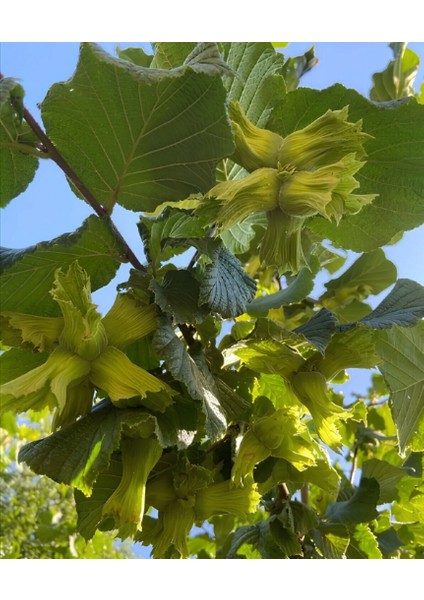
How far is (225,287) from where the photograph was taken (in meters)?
0.80

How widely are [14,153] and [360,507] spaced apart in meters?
0.96

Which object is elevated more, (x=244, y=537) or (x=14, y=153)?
(x=14, y=153)

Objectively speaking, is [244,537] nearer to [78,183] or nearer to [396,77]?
[78,183]

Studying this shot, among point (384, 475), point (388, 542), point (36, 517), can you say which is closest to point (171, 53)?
point (384, 475)

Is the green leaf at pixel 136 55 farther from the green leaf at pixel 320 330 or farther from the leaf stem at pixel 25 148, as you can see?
the green leaf at pixel 320 330

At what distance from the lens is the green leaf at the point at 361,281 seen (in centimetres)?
149

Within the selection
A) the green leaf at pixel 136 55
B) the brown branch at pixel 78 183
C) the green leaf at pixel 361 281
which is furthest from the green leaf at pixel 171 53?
the green leaf at pixel 361 281

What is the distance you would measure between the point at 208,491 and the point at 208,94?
1.67ft

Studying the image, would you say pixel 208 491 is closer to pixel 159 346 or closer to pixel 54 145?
pixel 159 346

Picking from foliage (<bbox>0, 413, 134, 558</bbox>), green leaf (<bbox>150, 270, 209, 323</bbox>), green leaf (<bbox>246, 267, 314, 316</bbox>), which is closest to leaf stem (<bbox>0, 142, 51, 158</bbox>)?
green leaf (<bbox>150, 270, 209, 323</bbox>)

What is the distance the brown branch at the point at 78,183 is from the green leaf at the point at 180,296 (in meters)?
0.07

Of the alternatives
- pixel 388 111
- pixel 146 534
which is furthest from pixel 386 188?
pixel 146 534

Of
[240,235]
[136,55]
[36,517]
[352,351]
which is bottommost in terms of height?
[36,517]

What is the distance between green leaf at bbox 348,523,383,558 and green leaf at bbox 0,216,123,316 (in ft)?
2.66
